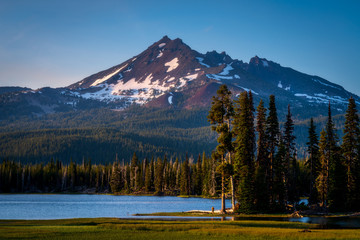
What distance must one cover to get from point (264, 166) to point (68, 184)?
5430 inches

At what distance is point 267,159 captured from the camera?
2857 inches

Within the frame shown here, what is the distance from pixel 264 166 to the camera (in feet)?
232

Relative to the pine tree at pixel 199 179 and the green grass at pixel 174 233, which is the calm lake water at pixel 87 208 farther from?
the pine tree at pixel 199 179

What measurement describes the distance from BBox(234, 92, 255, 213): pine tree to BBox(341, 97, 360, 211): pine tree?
57.2ft

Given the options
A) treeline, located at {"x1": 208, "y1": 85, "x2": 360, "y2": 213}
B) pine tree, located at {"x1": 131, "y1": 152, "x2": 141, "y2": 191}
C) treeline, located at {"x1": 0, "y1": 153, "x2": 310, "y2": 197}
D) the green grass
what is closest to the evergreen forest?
treeline, located at {"x1": 208, "y1": 85, "x2": 360, "y2": 213}

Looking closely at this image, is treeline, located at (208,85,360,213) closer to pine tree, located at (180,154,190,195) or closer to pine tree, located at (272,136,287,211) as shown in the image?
pine tree, located at (272,136,287,211)

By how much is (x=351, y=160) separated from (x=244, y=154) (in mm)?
20764

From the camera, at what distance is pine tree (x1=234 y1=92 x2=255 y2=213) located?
218 feet

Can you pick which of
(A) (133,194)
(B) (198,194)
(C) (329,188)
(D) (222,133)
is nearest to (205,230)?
(D) (222,133)

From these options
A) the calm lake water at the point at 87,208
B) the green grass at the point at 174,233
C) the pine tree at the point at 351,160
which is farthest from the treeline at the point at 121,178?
the green grass at the point at 174,233

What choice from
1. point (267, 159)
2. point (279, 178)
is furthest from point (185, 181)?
point (267, 159)

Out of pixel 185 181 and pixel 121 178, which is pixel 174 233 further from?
pixel 121 178

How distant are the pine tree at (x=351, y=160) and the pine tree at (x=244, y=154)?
57.2 feet

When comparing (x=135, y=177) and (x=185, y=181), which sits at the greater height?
(x=135, y=177)
